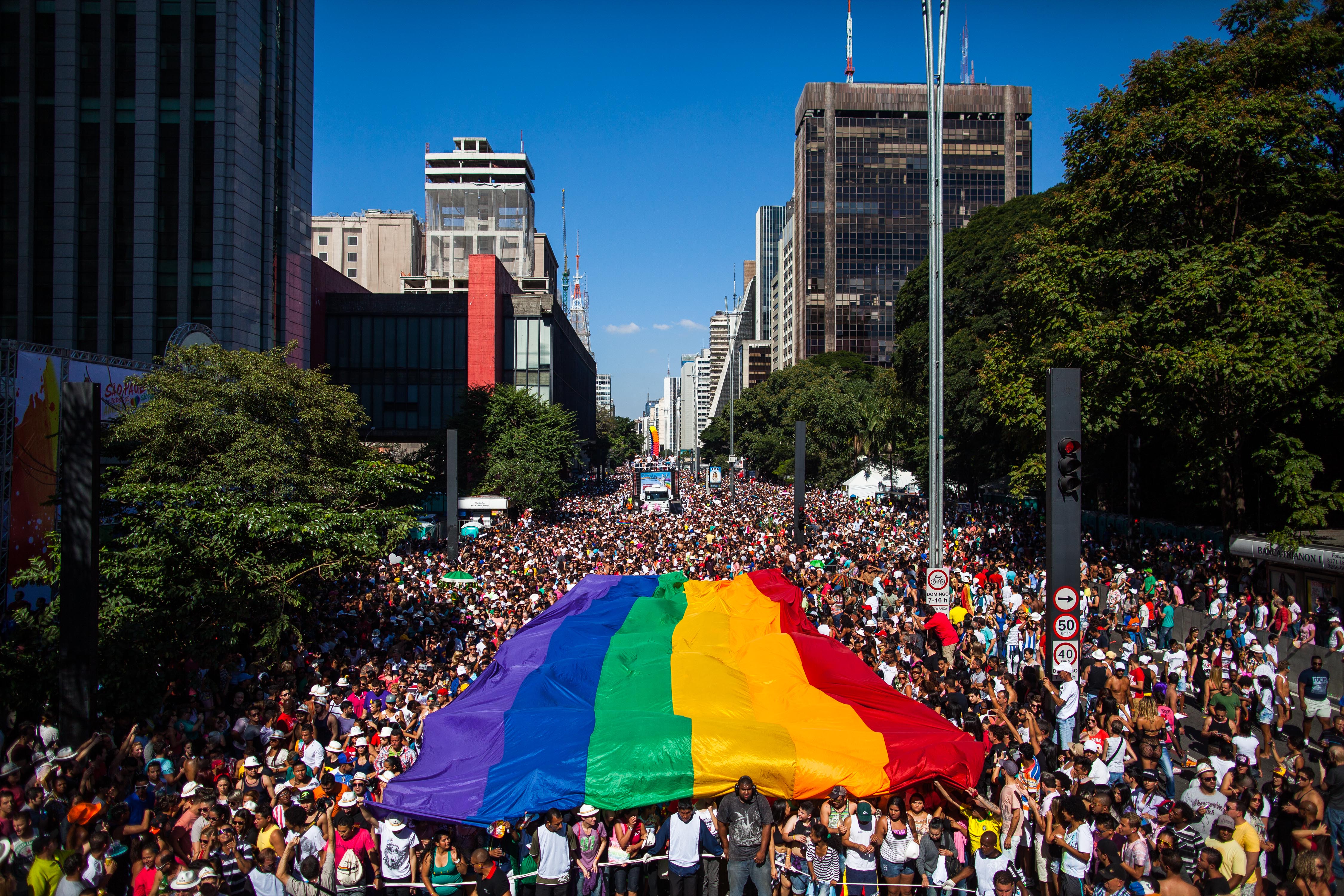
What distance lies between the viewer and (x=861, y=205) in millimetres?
108500

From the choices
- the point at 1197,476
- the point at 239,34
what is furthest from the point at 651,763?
the point at 239,34

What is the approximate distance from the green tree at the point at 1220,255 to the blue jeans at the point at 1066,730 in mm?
10461

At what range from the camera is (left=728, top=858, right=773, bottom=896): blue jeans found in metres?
7.11

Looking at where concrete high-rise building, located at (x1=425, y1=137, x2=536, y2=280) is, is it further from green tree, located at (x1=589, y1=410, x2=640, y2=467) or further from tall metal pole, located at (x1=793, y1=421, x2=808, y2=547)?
tall metal pole, located at (x1=793, y1=421, x2=808, y2=547)

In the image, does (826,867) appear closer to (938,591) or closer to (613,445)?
(938,591)

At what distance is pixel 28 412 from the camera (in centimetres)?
1670

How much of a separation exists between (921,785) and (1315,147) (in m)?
18.7

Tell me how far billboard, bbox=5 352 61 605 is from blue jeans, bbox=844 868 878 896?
648 inches

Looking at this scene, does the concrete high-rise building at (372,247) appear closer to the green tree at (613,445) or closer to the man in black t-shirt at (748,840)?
the green tree at (613,445)

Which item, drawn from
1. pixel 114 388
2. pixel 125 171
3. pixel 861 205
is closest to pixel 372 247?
pixel 861 205

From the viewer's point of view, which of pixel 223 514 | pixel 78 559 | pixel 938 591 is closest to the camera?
pixel 78 559

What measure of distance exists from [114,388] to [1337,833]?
23.6 metres

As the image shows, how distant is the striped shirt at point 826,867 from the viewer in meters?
7.17

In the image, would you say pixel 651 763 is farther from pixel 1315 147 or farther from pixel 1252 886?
pixel 1315 147
